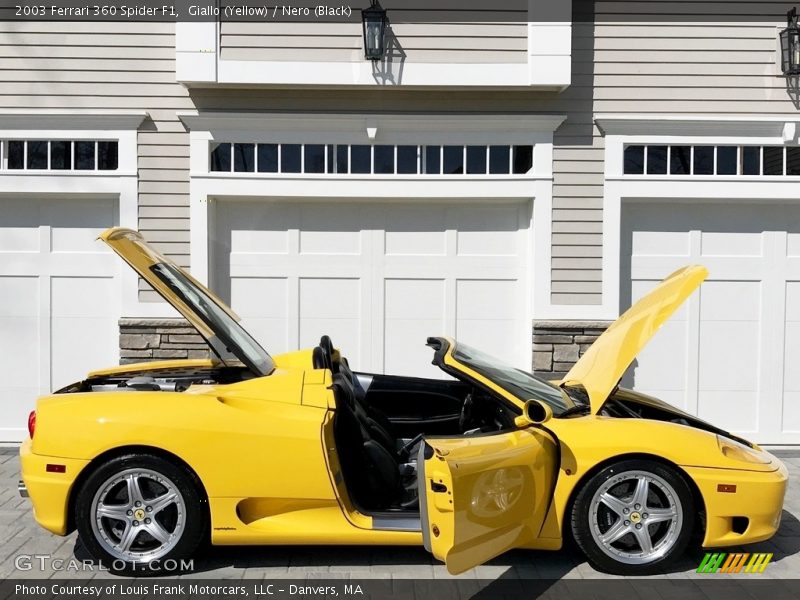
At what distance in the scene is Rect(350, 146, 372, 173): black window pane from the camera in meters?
6.93

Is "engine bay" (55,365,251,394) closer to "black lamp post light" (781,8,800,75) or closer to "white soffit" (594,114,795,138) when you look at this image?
"white soffit" (594,114,795,138)

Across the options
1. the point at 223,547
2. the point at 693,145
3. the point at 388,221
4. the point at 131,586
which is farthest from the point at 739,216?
the point at 131,586

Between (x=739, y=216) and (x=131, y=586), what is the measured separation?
238 inches

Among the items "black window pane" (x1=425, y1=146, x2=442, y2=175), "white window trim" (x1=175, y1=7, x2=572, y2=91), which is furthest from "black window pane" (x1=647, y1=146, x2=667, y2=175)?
"black window pane" (x1=425, y1=146, x2=442, y2=175)

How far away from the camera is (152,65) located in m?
6.84

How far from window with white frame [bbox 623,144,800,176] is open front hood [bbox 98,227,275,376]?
14.0 feet

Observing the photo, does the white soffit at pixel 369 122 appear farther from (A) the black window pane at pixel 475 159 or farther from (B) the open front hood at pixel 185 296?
(B) the open front hood at pixel 185 296

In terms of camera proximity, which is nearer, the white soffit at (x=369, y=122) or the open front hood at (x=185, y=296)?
the open front hood at (x=185, y=296)

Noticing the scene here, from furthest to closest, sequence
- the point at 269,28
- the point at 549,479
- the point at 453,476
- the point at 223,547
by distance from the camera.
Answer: the point at 269,28 < the point at 223,547 < the point at 549,479 < the point at 453,476

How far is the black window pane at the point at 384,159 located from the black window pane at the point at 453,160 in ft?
1.61

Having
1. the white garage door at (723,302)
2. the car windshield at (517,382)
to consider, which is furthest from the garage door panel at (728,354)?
the car windshield at (517,382)

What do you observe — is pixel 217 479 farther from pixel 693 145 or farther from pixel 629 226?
pixel 693 145

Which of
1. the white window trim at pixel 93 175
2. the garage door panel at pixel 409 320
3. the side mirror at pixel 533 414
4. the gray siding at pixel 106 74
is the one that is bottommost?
the side mirror at pixel 533 414

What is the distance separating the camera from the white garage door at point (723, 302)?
7.10 metres
